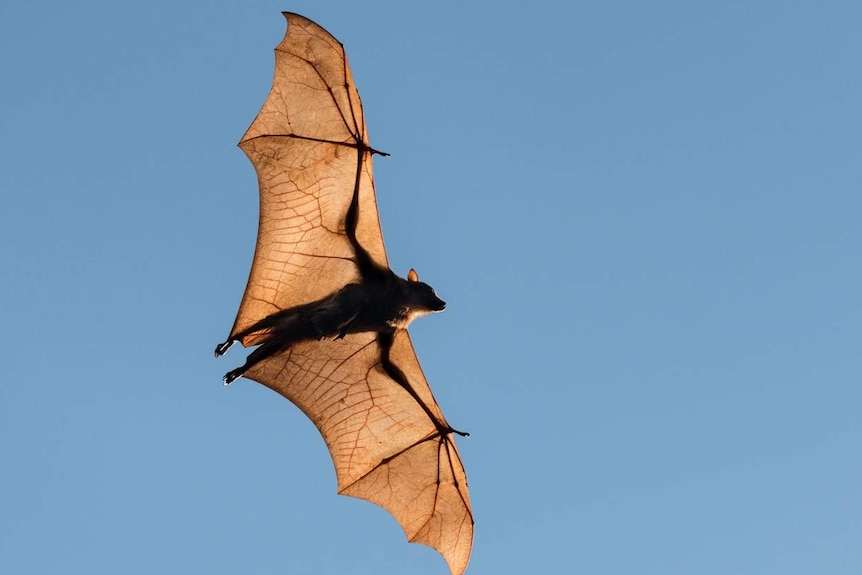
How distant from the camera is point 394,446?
784 inches

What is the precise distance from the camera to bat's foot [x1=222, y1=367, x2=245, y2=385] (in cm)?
1812

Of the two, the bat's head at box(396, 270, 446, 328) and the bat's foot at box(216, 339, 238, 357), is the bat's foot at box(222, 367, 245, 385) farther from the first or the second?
the bat's head at box(396, 270, 446, 328)

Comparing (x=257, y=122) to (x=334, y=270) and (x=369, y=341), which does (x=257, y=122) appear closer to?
(x=334, y=270)

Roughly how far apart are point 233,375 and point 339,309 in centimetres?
180

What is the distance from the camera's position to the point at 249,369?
18500 millimetres

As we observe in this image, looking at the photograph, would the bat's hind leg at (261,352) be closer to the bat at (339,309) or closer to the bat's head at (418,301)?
the bat at (339,309)

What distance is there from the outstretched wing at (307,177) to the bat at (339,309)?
1 centimetres

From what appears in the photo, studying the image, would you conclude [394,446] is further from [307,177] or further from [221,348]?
[307,177]

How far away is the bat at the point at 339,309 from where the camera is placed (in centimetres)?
1777

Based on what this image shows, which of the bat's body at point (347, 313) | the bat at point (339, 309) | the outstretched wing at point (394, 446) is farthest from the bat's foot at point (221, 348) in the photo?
the outstretched wing at point (394, 446)

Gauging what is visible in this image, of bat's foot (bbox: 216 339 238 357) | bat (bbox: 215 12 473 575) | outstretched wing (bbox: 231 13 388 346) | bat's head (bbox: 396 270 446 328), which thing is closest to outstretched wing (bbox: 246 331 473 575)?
bat (bbox: 215 12 473 575)

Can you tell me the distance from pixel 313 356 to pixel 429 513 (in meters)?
3.19

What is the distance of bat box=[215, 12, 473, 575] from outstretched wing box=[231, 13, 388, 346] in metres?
0.01

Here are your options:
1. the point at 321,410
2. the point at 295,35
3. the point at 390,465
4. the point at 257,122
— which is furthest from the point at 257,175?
the point at 390,465
